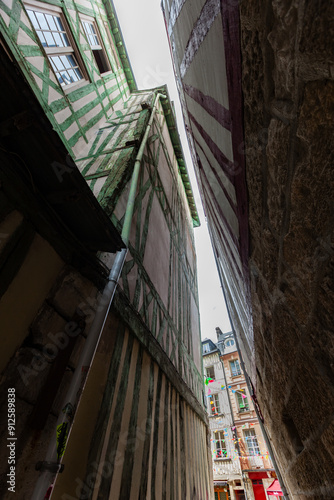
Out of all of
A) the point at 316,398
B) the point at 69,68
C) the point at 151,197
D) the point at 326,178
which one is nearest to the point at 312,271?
the point at 326,178

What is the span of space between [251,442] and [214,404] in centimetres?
328

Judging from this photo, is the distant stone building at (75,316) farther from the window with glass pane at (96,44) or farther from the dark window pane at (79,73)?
the window with glass pane at (96,44)

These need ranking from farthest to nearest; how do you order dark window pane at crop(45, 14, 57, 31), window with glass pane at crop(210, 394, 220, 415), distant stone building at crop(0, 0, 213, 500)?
window with glass pane at crop(210, 394, 220, 415)
dark window pane at crop(45, 14, 57, 31)
distant stone building at crop(0, 0, 213, 500)

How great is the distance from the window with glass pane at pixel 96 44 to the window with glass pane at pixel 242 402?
63.6 ft

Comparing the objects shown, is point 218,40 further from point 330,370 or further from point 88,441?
point 88,441

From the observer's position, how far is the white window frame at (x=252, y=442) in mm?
13414

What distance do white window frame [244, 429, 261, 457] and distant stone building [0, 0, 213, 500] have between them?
1215 centimetres

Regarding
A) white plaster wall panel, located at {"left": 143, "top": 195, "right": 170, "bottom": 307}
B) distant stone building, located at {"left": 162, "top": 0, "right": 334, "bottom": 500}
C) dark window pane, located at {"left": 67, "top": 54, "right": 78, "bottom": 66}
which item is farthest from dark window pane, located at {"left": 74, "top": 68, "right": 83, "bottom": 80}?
distant stone building, located at {"left": 162, "top": 0, "right": 334, "bottom": 500}

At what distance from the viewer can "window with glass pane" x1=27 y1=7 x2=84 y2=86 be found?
4465 millimetres

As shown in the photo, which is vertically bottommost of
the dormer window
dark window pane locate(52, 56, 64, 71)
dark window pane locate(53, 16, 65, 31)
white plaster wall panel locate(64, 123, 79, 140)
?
the dormer window

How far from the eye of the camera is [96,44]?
714cm

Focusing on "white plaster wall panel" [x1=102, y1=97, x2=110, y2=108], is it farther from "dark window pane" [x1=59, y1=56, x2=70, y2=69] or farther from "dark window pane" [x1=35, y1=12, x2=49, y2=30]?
"dark window pane" [x1=35, y1=12, x2=49, y2=30]

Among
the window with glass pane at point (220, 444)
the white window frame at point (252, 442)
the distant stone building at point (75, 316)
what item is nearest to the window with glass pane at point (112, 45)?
the distant stone building at point (75, 316)

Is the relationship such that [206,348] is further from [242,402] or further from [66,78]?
[66,78]
